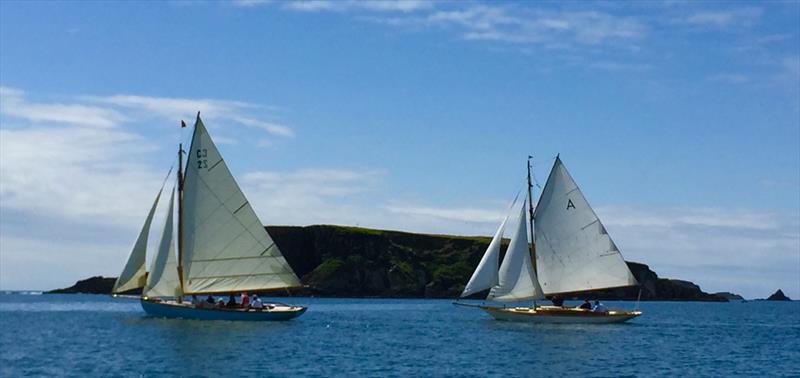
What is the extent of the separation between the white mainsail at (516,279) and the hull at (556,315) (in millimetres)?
1551

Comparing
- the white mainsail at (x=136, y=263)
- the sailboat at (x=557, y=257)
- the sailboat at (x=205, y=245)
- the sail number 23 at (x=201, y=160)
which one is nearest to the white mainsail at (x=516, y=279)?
the sailboat at (x=557, y=257)

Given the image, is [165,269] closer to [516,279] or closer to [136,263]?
[136,263]

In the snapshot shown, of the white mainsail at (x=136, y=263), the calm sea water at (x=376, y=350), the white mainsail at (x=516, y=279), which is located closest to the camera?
the calm sea water at (x=376, y=350)

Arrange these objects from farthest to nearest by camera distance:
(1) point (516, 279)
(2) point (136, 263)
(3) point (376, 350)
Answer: (1) point (516, 279)
(2) point (136, 263)
(3) point (376, 350)

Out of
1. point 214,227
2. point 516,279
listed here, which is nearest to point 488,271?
point 516,279

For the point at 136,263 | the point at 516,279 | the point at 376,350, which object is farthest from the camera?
the point at 516,279

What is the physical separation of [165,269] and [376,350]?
69.4 ft

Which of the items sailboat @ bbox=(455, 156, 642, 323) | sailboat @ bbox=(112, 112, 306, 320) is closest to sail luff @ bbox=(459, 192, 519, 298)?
sailboat @ bbox=(455, 156, 642, 323)

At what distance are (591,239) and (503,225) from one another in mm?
6609

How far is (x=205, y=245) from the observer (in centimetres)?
6919

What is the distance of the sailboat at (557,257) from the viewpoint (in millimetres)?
74312

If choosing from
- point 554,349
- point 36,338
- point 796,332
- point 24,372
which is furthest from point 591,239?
point 24,372

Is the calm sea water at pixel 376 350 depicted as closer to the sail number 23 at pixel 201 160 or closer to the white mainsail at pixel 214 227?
the white mainsail at pixel 214 227

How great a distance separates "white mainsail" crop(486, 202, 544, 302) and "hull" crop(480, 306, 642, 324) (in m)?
1.55
